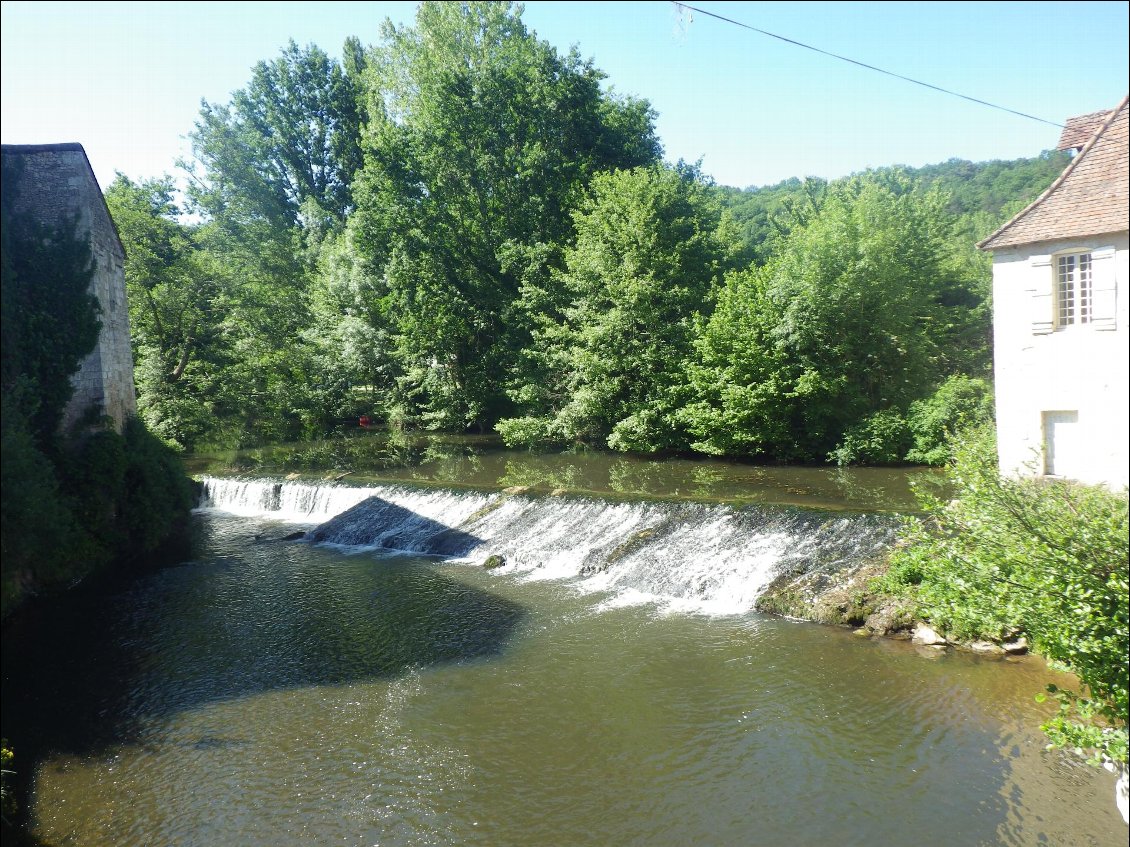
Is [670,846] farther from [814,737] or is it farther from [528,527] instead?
[528,527]

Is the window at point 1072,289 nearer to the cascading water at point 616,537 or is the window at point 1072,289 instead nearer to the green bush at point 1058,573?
the green bush at point 1058,573

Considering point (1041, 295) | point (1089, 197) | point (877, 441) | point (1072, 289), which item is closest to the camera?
point (1089, 197)

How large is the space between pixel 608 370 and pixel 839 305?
6.77 metres

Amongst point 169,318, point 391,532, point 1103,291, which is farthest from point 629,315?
point 169,318

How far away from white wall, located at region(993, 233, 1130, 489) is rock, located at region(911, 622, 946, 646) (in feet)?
13.1

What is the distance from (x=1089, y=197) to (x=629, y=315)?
1667cm

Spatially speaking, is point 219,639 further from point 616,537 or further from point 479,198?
point 479,198

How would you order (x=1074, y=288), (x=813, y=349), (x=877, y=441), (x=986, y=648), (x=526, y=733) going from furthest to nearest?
(x=813, y=349), (x=877, y=441), (x=986, y=648), (x=526, y=733), (x=1074, y=288)

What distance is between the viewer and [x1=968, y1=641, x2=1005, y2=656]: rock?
999 cm

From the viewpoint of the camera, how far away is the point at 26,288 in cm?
1415

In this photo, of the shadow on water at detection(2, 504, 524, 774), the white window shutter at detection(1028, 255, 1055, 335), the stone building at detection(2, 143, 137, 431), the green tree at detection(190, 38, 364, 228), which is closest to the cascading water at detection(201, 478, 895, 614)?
the shadow on water at detection(2, 504, 524, 774)

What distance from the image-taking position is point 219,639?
12.0 metres

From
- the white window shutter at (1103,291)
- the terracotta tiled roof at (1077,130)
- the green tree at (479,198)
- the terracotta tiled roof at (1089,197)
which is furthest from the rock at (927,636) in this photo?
the green tree at (479,198)

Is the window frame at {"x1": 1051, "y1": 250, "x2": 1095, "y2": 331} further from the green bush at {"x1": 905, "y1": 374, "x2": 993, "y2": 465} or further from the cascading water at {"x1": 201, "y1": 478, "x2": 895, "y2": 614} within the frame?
the green bush at {"x1": 905, "y1": 374, "x2": 993, "y2": 465}
